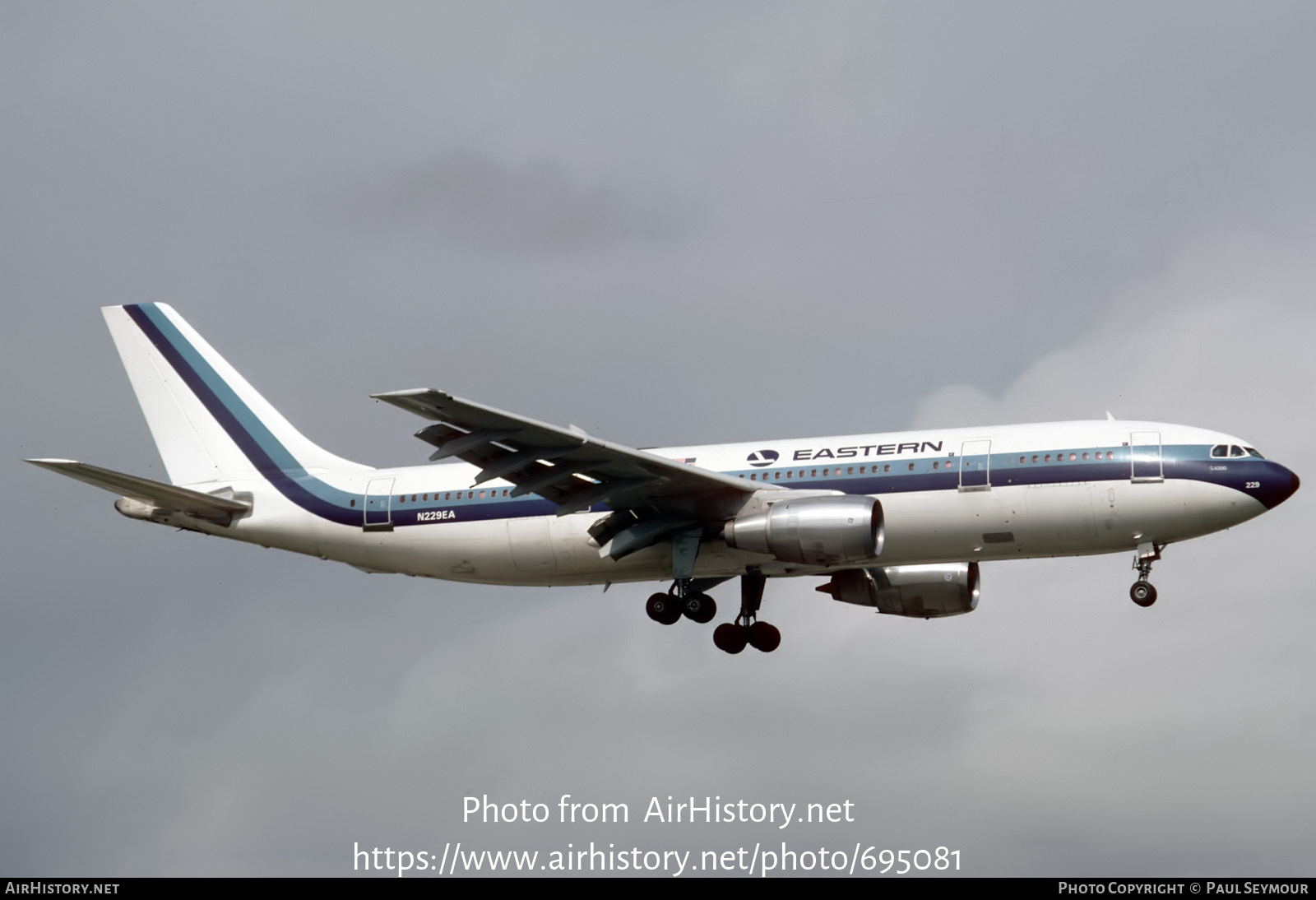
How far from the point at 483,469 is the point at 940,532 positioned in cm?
1115

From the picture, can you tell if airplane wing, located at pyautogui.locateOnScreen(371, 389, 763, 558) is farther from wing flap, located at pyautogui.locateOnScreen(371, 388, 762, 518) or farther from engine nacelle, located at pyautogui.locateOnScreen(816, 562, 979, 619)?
engine nacelle, located at pyautogui.locateOnScreen(816, 562, 979, 619)

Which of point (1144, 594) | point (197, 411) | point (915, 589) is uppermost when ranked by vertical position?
point (197, 411)

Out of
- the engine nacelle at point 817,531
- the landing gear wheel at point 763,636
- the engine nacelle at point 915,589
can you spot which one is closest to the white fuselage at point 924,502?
the engine nacelle at point 817,531

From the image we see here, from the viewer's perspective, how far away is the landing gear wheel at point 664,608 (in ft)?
155

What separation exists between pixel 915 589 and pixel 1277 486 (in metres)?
10.7

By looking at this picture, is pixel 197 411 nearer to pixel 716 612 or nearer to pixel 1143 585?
pixel 716 612

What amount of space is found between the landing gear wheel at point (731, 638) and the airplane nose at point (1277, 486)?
14276 mm

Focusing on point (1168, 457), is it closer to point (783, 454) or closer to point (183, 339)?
point (783, 454)

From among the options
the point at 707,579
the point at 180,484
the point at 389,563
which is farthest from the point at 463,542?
the point at 180,484

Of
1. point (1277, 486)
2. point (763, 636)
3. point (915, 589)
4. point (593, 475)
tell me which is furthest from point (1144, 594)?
point (593, 475)

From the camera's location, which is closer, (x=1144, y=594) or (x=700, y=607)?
(x=1144, y=594)

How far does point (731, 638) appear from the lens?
161 feet

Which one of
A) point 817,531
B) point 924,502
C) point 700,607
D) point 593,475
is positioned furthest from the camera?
point 700,607

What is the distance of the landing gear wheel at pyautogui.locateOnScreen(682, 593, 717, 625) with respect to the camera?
46.9m
